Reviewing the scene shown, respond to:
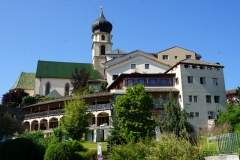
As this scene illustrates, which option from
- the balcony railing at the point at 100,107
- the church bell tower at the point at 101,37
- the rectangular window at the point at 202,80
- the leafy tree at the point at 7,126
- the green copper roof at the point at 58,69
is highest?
the church bell tower at the point at 101,37

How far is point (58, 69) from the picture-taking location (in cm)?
7738

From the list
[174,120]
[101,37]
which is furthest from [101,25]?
[174,120]

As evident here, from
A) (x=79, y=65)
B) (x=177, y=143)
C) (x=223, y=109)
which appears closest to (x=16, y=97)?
(x=79, y=65)

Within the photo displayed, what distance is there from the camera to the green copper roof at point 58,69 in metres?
74.3

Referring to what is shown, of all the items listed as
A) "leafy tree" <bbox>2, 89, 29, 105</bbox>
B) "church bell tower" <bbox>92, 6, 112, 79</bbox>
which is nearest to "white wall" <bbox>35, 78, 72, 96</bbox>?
"leafy tree" <bbox>2, 89, 29, 105</bbox>

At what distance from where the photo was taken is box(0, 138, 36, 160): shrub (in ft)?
106

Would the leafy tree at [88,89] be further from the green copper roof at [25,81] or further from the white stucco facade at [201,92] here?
the green copper roof at [25,81]

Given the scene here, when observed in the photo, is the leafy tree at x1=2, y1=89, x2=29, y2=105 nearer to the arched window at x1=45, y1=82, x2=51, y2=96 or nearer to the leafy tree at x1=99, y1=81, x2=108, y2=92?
the arched window at x1=45, y1=82, x2=51, y2=96

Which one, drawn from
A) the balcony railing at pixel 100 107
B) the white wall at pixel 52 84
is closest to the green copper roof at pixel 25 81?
the white wall at pixel 52 84

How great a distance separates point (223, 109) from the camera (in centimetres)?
4469

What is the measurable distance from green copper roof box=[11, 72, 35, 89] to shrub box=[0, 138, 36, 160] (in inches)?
1609

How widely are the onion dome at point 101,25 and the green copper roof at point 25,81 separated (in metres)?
22.3

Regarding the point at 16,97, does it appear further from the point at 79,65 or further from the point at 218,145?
the point at 218,145

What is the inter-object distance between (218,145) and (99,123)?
112 feet
